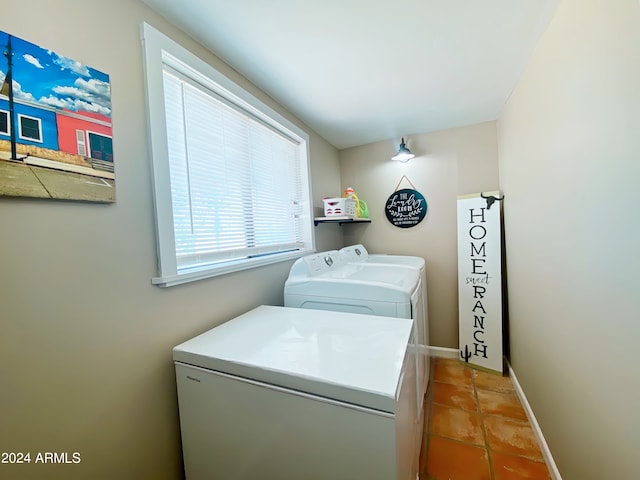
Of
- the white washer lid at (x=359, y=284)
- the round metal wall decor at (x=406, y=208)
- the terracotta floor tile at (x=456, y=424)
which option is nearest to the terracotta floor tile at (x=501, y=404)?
the terracotta floor tile at (x=456, y=424)

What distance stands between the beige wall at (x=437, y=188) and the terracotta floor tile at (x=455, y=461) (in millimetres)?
1215

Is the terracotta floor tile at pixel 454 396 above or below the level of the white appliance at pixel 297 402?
below

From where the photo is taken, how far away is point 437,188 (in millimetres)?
2600

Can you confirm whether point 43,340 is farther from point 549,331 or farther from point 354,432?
point 549,331

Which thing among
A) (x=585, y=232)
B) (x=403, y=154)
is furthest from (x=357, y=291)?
(x=403, y=154)

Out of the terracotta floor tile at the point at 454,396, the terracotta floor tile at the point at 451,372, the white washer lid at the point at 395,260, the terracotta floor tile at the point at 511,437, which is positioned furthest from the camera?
the white washer lid at the point at 395,260

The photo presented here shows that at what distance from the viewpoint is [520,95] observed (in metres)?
1.68

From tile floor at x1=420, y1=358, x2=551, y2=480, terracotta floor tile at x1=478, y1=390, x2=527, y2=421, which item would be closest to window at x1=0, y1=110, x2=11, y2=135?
tile floor at x1=420, y1=358, x2=551, y2=480

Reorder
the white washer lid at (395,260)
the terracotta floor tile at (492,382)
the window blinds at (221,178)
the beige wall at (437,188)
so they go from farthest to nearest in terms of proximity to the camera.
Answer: the beige wall at (437,188)
the white washer lid at (395,260)
the terracotta floor tile at (492,382)
the window blinds at (221,178)

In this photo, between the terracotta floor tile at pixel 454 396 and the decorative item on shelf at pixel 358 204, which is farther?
the decorative item on shelf at pixel 358 204

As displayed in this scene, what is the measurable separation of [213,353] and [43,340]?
49 cm

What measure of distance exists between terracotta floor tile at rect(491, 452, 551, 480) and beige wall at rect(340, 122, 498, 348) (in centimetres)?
122

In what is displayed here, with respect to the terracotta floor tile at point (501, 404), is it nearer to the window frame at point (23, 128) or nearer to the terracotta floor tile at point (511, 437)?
the terracotta floor tile at point (511, 437)

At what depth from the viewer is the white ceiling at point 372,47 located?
1.12 metres
